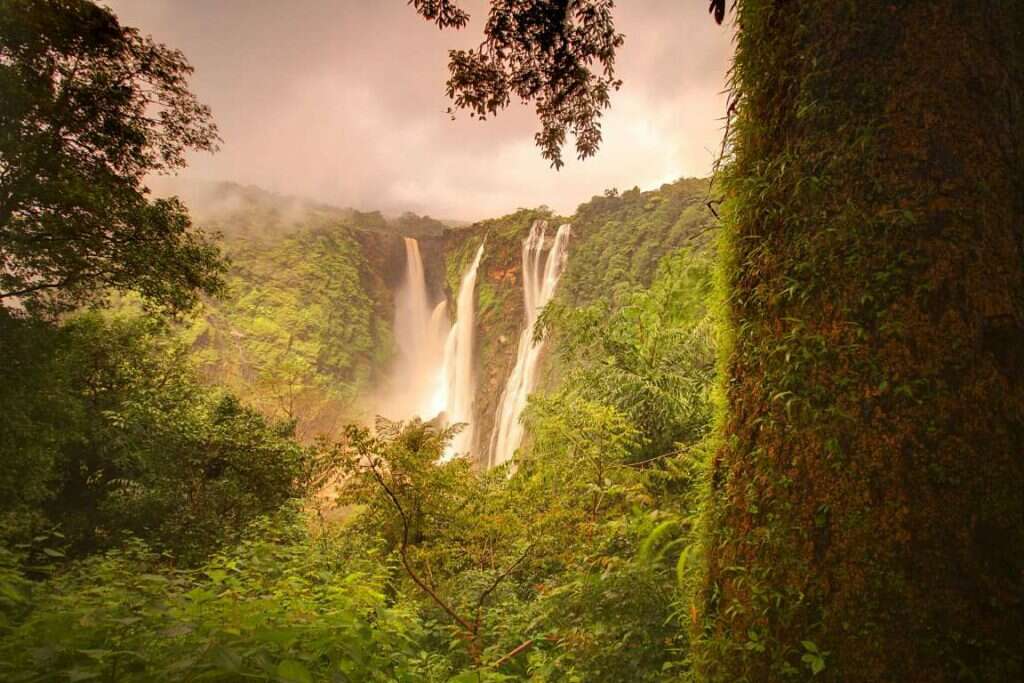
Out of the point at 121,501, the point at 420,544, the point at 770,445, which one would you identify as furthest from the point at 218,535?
the point at 770,445

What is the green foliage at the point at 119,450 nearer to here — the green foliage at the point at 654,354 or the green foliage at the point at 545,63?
the green foliage at the point at 654,354

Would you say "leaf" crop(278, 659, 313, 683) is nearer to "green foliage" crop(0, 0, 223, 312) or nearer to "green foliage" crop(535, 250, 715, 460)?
"green foliage" crop(535, 250, 715, 460)

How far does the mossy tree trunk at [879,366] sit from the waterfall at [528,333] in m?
A: 20.3

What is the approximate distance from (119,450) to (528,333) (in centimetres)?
2130

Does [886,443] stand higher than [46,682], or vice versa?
[886,443]

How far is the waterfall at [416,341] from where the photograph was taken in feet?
158

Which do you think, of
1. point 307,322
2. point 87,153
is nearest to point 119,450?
point 87,153

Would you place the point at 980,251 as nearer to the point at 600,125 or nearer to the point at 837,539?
the point at 837,539

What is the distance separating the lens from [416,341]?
5544 cm

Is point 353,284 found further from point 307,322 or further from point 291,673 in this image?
point 291,673

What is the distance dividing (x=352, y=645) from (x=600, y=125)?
12.5 feet

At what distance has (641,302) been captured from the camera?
6141 millimetres

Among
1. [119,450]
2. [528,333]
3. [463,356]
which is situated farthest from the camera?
[463,356]

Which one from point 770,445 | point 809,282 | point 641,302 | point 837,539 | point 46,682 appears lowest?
point 46,682
